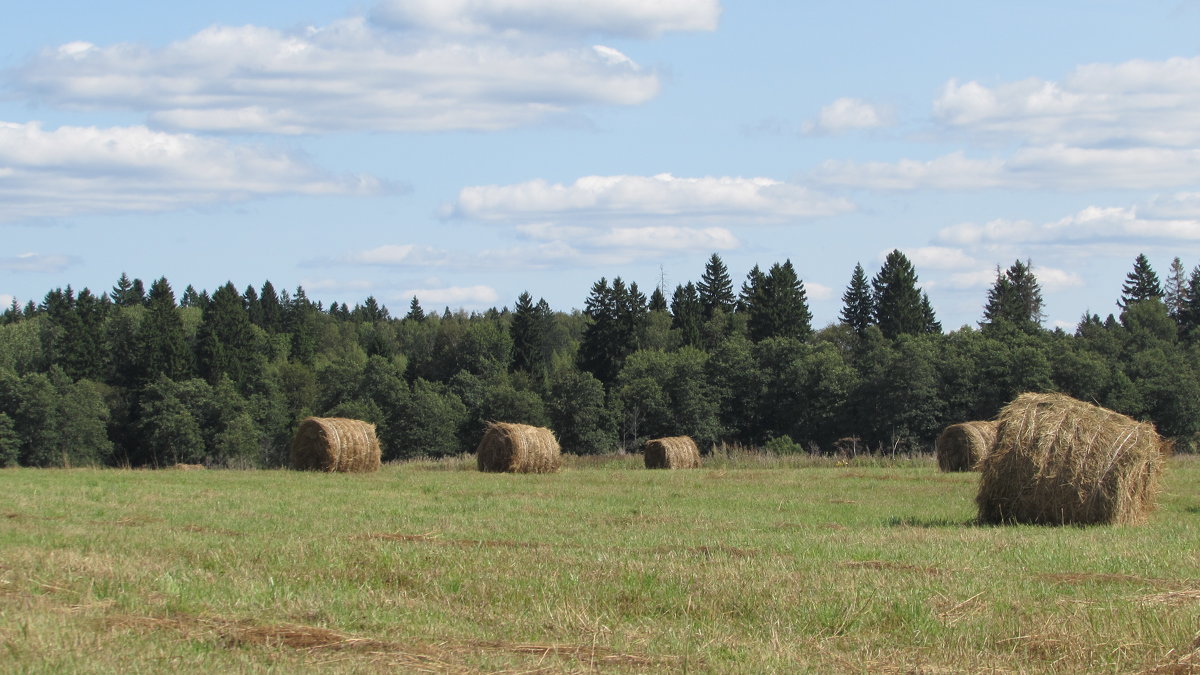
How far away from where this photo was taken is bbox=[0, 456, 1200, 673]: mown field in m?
7.88

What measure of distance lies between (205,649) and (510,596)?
280cm

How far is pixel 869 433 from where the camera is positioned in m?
72.6

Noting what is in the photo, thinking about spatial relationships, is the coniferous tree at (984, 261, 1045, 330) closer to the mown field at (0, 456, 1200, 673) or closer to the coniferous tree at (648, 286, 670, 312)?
the coniferous tree at (648, 286, 670, 312)

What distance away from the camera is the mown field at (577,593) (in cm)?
788

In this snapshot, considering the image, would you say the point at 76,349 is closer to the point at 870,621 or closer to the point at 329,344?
the point at 329,344

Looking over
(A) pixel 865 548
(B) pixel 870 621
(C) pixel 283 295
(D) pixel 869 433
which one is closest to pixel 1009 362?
(D) pixel 869 433

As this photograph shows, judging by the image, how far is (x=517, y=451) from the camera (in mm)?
33906

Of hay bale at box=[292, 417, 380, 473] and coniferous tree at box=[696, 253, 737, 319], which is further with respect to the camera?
coniferous tree at box=[696, 253, 737, 319]

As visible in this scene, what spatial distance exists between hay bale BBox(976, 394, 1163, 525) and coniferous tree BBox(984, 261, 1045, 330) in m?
94.4

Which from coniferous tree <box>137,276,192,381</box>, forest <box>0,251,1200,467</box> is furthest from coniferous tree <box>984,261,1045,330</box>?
coniferous tree <box>137,276,192,381</box>

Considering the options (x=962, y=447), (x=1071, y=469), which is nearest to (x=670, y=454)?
(x=962, y=447)

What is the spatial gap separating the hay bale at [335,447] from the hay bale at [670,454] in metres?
11.4

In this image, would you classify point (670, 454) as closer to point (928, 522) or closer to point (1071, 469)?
point (928, 522)

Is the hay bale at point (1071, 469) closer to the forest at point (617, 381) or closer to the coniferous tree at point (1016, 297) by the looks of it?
the forest at point (617, 381)
